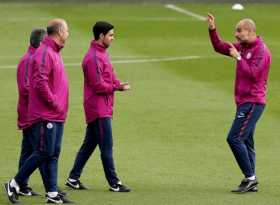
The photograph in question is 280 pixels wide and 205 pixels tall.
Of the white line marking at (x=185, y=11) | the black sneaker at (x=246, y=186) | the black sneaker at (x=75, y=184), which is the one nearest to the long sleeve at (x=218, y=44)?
the black sneaker at (x=246, y=186)

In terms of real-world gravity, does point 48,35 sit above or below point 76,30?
above

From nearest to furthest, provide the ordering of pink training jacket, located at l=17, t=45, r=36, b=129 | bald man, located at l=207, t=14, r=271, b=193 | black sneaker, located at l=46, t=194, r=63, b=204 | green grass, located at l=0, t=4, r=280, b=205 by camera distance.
Result: black sneaker, located at l=46, t=194, r=63, b=204
pink training jacket, located at l=17, t=45, r=36, b=129
bald man, located at l=207, t=14, r=271, b=193
green grass, located at l=0, t=4, r=280, b=205

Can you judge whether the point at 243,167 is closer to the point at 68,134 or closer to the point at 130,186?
the point at 130,186

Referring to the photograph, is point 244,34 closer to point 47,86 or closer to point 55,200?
point 47,86

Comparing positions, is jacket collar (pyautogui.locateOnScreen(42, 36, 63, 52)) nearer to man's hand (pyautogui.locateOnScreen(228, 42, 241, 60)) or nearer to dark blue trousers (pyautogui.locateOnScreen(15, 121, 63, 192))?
dark blue trousers (pyautogui.locateOnScreen(15, 121, 63, 192))

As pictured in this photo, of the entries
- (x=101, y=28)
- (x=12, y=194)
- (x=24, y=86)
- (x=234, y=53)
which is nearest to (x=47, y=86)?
(x=24, y=86)

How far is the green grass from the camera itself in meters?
13.3

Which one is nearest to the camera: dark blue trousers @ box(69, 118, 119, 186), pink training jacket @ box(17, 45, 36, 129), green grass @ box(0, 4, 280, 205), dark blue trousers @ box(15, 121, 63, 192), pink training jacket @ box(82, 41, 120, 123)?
dark blue trousers @ box(15, 121, 63, 192)

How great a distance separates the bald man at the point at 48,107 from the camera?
38.2 ft

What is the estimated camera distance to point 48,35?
11.9 m

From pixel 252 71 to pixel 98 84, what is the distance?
1747mm

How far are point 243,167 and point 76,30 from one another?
1972cm

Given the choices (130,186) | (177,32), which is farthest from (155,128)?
(177,32)

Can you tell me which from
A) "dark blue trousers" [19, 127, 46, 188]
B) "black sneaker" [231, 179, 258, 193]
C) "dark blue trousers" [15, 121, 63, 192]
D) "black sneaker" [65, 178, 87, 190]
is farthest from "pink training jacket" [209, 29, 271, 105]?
"dark blue trousers" [19, 127, 46, 188]
